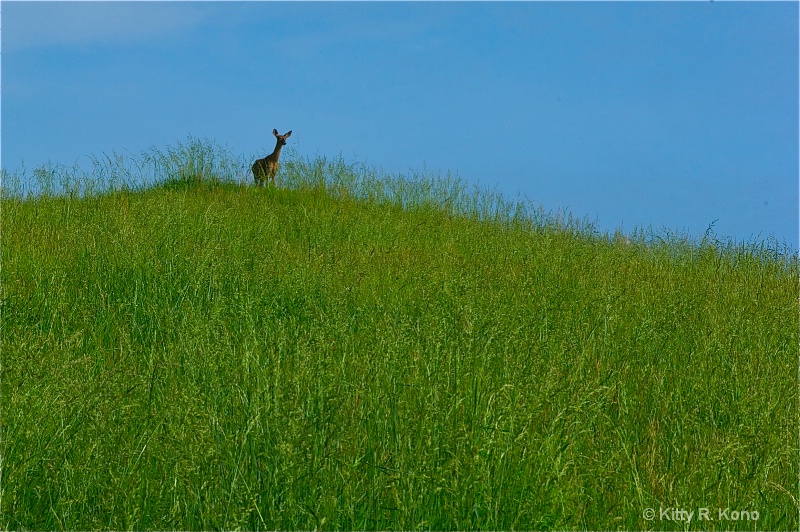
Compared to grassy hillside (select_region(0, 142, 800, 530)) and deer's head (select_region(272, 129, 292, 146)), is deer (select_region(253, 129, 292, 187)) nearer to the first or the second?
deer's head (select_region(272, 129, 292, 146))

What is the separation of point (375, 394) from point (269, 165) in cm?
917

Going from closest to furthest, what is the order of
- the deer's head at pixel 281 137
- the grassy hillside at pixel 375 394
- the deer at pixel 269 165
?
the grassy hillside at pixel 375 394, the deer at pixel 269 165, the deer's head at pixel 281 137

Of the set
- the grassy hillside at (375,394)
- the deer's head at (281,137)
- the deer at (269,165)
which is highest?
the deer's head at (281,137)

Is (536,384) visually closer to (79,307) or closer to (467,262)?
(79,307)

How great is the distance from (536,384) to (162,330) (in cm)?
270

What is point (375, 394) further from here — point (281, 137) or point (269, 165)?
point (281, 137)

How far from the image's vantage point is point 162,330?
199 inches

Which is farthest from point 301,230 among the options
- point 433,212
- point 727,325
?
point 727,325

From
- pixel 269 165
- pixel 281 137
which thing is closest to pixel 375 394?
pixel 269 165

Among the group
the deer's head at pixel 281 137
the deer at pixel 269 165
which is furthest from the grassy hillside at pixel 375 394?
the deer's head at pixel 281 137

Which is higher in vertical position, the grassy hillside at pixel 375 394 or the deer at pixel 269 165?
the deer at pixel 269 165

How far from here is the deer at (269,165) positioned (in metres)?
12.0

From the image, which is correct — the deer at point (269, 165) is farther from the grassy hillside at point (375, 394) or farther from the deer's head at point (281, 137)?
the grassy hillside at point (375, 394)

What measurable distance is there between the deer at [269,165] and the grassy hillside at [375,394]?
4.64 m
